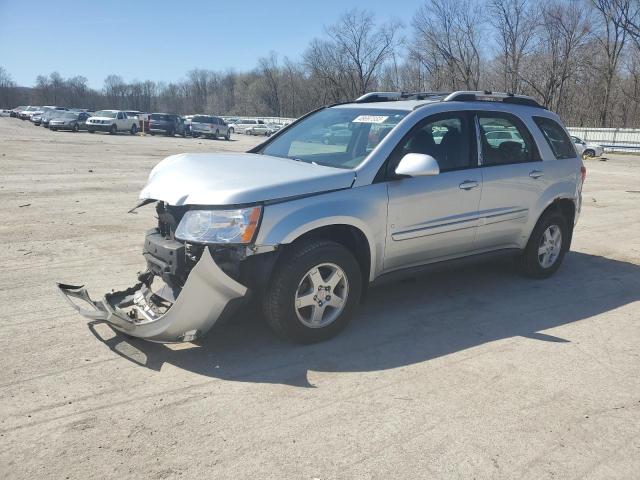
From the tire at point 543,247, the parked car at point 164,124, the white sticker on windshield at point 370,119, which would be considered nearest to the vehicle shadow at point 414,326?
the tire at point 543,247

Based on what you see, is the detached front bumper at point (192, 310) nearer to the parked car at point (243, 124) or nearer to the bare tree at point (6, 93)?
the parked car at point (243, 124)

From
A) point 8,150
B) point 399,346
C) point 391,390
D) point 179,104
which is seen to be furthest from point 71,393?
point 179,104

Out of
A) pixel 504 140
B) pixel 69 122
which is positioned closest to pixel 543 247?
pixel 504 140

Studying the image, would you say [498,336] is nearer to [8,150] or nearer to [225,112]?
[8,150]

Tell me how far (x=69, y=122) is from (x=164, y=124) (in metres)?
6.82

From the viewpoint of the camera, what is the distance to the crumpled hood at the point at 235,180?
12.3 ft

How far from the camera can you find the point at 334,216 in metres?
4.05

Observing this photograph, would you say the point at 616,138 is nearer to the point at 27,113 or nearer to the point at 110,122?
the point at 110,122

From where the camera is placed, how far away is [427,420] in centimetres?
321

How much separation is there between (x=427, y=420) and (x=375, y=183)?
191cm

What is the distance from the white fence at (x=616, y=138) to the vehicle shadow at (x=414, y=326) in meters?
40.2

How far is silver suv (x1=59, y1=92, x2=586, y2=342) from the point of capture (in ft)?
12.2

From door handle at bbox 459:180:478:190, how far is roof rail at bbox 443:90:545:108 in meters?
0.83

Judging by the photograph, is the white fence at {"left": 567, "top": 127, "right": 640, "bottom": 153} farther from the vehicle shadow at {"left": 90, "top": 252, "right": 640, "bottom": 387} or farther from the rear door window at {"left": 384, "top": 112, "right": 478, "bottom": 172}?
the rear door window at {"left": 384, "top": 112, "right": 478, "bottom": 172}
